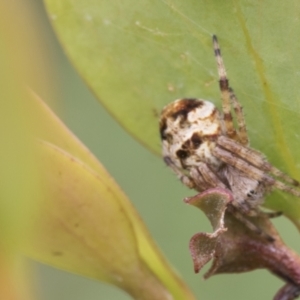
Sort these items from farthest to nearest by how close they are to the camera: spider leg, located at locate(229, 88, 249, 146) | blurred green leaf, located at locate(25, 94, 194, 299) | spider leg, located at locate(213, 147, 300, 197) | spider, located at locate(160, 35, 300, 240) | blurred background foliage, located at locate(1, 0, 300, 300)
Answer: blurred background foliage, located at locate(1, 0, 300, 300) < spider leg, located at locate(213, 147, 300, 197) < spider, located at locate(160, 35, 300, 240) < spider leg, located at locate(229, 88, 249, 146) < blurred green leaf, located at locate(25, 94, 194, 299)

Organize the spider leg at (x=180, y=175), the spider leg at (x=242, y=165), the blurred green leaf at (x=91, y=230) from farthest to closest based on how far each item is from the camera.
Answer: the spider leg at (x=180, y=175)
the spider leg at (x=242, y=165)
the blurred green leaf at (x=91, y=230)

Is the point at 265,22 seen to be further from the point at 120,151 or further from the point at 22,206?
the point at 120,151

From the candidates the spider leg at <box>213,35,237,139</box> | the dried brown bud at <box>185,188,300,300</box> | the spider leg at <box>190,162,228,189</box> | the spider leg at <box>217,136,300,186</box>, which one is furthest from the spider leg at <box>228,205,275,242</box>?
the spider leg at <box>190,162,228,189</box>

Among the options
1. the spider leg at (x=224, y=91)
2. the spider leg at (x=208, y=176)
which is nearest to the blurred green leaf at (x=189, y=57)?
the spider leg at (x=224, y=91)

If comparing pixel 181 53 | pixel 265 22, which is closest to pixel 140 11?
pixel 181 53

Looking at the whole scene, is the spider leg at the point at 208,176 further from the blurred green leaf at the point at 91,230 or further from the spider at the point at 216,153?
the blurred green leaf at the point at 91,230

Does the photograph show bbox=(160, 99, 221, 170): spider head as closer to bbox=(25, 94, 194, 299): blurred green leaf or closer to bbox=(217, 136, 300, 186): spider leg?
bbox=(217, 136, 300, 186): spider leg

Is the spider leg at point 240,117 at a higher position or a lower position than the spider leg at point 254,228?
higher
